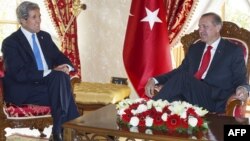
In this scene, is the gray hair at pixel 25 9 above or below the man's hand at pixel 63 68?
above

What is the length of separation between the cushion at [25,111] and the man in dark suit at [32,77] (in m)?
0.07

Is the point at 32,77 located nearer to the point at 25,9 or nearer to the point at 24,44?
the point at 24,44

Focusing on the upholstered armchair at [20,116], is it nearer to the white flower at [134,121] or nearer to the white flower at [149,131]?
the white flower at [134,121]

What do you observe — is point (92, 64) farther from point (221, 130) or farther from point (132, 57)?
point (221, 130)

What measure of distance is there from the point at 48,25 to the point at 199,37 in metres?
2.26

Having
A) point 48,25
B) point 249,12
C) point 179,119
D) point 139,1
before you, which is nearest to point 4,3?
point 48,25

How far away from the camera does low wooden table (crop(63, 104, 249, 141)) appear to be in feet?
8.88

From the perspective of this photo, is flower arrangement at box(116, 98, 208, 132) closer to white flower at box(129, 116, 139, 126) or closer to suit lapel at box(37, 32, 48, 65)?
white flower at box(129, 116, 139, 126)

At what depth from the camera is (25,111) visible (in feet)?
12.5

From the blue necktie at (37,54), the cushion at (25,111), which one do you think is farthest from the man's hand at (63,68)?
the cushion at (25,111)

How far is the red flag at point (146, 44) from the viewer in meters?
4.78

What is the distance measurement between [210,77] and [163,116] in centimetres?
111

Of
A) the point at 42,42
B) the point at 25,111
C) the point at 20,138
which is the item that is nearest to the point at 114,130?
the point at 25,111

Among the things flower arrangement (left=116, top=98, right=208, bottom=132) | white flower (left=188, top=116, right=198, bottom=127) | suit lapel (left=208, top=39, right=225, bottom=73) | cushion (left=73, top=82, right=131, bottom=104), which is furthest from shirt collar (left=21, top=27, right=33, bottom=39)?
white flower (left=188, top=116, right=198, bottom=127)
